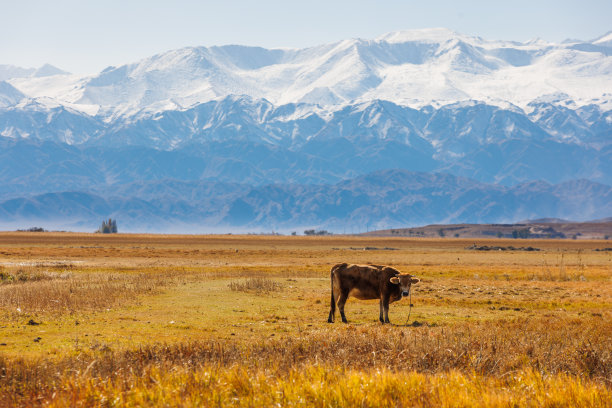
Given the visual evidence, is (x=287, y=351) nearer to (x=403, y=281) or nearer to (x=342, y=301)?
(x=403, y=281)

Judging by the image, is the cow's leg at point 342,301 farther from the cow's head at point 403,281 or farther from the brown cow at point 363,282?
the cow's head at point 403,281

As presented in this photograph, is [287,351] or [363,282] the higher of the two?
[363,282]

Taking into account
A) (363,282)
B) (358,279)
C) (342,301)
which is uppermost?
(358,279)

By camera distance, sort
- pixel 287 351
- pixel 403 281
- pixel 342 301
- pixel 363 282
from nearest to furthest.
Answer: pixel 287 351 → pixel 403 281 → pixel 342 301 → pixel 363 282

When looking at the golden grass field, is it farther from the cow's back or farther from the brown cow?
the cow's back

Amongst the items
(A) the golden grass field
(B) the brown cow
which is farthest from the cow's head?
(A) the golden grass field

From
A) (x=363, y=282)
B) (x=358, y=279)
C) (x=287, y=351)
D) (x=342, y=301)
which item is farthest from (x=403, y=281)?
(x=287, y=351)

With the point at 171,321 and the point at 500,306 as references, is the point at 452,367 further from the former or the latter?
the point at 500,306

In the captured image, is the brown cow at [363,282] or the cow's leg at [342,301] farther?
the brown cow at [363,282]

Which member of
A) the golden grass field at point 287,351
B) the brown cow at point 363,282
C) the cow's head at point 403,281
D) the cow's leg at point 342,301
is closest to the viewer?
the golden grass field at point 287,351

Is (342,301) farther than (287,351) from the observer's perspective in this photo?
Yes

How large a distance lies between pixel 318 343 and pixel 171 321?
8.17m

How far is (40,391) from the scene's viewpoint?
1337 centimetres

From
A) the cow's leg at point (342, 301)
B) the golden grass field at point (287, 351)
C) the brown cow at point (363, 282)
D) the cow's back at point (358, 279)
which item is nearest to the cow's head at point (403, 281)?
the brown cow at point (363, 282)
